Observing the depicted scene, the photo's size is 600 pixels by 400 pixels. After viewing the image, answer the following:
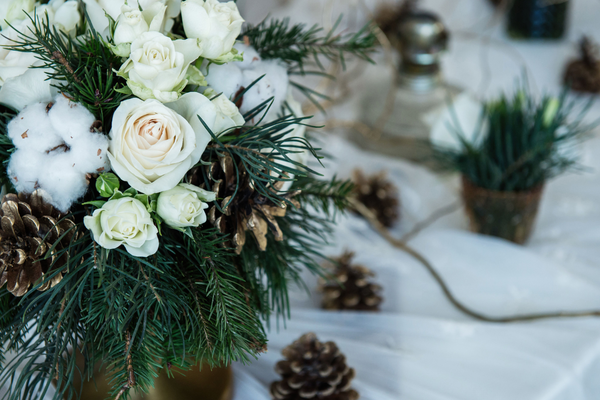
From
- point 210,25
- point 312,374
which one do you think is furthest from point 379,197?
point 210,25

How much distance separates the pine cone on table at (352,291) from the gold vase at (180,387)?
164mm

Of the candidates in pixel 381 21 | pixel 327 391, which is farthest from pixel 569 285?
pixel 381 21

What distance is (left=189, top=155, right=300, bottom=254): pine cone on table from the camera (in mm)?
260

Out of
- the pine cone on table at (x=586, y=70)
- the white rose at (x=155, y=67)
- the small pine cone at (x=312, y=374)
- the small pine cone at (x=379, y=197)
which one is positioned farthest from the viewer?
the pine cone on table at (x=586, y=70)

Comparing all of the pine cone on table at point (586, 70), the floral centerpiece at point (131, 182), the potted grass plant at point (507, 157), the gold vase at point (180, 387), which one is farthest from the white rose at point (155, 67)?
the pine cone on table at point (586, 70)

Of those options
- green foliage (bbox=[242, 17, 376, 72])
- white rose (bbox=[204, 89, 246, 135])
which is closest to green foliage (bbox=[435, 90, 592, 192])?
green foliage (bbox=[242, 17, 376, 72])

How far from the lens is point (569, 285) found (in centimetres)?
49

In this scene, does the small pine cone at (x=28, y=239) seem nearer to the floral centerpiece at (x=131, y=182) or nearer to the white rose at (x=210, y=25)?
the floral centerpiece at (x=131, y=182)

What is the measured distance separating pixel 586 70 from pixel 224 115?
2.91 feet

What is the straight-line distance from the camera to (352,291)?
477 mm

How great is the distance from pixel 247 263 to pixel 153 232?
0.08 meters

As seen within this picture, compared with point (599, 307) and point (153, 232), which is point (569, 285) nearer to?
point (599, 307)

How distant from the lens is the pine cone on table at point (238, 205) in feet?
0.85

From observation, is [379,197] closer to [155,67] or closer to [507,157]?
[507,157]
